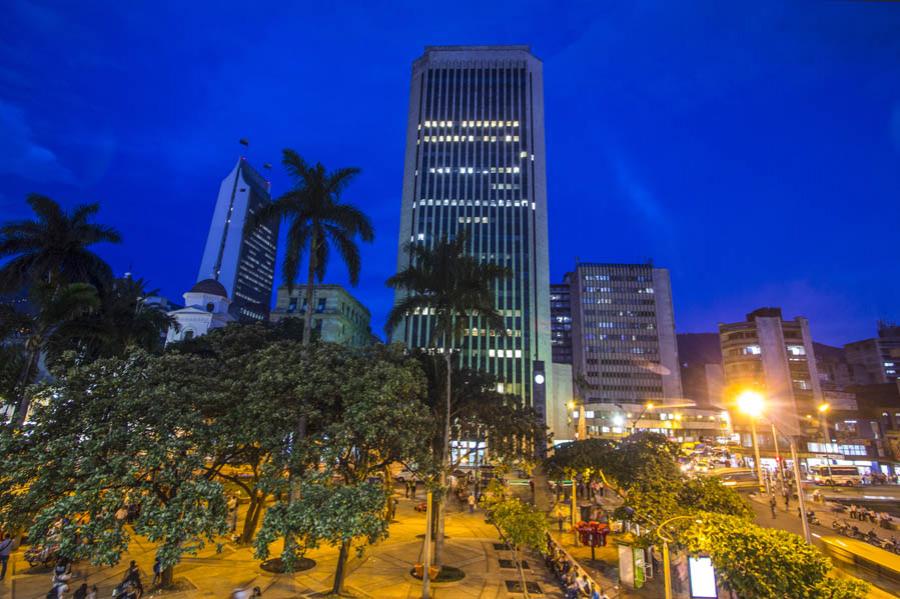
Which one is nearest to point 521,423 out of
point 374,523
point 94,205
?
point 374,523

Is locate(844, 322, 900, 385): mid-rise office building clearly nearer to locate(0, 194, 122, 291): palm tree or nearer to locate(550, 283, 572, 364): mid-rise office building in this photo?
locate(550, 283, 572, 364): mid-rise office building

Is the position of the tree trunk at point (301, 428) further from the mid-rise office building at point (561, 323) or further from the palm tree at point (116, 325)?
the mid-rise office building at point (561, 323)

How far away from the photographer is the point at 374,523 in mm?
15359

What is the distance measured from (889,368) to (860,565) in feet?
611

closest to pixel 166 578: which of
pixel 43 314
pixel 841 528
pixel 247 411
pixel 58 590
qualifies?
pixel 58 590

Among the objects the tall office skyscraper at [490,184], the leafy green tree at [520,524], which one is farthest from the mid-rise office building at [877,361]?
the leafy green tree at [520,524]

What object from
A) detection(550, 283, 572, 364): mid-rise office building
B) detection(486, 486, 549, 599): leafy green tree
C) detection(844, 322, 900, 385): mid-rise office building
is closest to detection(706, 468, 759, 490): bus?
detection(486, 486, 549, 599): leafy green tree

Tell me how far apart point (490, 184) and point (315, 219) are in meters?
87.0

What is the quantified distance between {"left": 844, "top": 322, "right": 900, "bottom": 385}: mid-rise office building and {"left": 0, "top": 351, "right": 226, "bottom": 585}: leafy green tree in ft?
648

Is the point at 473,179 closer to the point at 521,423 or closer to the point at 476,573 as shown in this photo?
the point at 521,423

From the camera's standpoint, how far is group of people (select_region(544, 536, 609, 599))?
1873 cm

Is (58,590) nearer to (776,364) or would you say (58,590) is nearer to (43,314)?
(43,314)

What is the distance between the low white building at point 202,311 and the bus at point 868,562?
78351 millimetres

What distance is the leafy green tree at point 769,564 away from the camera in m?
11.8
